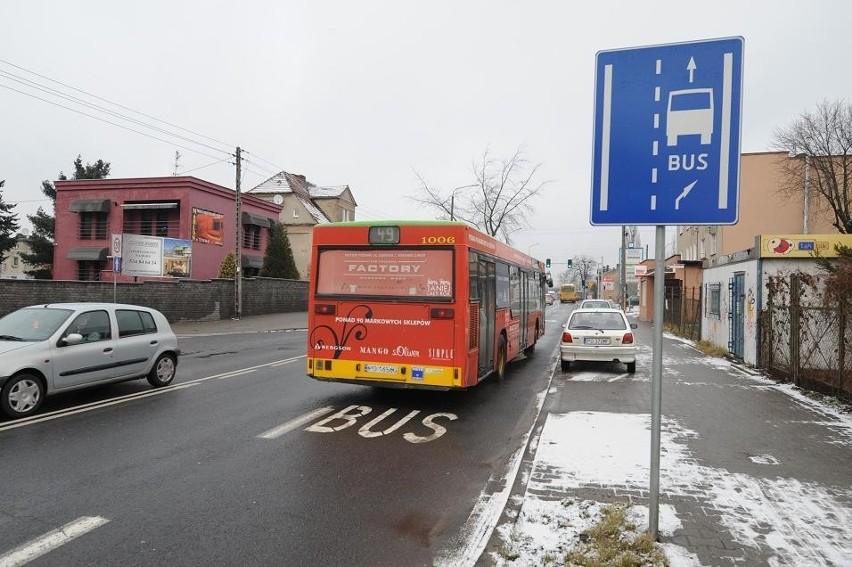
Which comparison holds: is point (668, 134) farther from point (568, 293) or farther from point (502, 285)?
point (568, 293)

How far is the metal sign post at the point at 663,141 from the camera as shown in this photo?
12.0 feet

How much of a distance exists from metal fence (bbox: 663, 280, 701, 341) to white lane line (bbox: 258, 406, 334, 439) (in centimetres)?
1306

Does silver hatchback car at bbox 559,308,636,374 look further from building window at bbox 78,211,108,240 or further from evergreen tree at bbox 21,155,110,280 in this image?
evergreen tree at bbox 21,155,110,280

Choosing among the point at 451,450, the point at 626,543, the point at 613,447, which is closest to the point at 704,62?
the point at 626,543

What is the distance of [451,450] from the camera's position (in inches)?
A: 258

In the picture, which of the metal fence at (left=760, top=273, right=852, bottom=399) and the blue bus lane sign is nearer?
the blue bus lane sign

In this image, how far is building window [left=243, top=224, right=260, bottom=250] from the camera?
1558 inches

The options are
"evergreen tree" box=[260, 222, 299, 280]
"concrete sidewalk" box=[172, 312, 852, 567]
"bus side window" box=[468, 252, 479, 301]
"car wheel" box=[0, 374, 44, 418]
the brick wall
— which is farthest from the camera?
"evergreen tree" box=[260, 222, 299, 280]

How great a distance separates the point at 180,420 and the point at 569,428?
17.3 feet

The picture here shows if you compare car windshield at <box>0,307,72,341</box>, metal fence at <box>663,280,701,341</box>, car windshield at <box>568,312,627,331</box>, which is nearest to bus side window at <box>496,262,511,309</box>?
car windshield at <box>568,312,627,331</box>

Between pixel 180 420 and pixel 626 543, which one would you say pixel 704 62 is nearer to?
pixel 626 543

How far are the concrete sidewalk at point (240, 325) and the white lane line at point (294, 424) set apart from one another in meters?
15.6

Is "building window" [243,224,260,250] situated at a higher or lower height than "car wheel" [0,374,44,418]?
higher

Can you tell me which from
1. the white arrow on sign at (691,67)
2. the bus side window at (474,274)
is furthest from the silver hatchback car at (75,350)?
the white arrow on sign at (691,67)
